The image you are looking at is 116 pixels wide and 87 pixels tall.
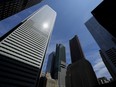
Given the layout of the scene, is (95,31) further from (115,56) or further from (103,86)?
(103,86)

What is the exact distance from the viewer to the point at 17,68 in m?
70.8

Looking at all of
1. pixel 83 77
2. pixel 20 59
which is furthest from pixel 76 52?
pixel 20 59

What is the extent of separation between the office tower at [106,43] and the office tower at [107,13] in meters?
109

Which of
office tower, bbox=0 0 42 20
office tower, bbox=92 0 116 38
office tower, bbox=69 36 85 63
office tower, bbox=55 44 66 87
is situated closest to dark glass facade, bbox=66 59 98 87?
office tower, bbox=55 44 66 87

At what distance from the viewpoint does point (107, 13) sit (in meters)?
27.1

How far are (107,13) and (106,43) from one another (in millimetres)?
126147

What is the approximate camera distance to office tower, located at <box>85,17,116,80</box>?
124731mm

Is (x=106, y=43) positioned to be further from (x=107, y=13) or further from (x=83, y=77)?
(x=107, y=13)

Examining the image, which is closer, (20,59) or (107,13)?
(107,13)

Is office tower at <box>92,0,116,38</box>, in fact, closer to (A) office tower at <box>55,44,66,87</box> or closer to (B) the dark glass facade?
(B) the dark glass facade

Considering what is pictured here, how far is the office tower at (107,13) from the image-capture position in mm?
25256

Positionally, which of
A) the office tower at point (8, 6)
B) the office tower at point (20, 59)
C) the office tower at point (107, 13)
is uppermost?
the office tower at point (8, 6)

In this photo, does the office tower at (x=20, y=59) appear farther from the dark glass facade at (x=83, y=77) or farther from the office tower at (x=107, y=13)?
the office tower at (x=107, y=13)

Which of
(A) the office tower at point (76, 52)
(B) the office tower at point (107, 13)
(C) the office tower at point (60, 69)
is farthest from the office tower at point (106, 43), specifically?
(B) the office tower at point (107, 13)
